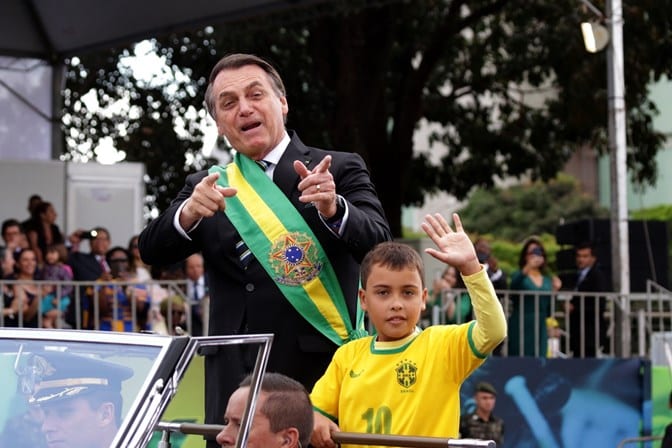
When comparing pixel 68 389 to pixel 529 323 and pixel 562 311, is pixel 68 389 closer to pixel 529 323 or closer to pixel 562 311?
pixel 529 323

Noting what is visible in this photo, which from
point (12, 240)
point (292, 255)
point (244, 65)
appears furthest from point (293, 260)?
point (12, 240)

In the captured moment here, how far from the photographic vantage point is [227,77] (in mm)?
4465

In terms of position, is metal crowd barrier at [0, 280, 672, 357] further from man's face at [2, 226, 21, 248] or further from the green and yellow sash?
the green and yellow sash

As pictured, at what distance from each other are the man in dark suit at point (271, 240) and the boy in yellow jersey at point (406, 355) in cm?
11

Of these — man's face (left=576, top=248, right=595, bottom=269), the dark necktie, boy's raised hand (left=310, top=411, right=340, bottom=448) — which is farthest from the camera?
man's face (left=576, top=248, right=595, bottom=269)

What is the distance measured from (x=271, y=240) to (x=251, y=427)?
37.7 inches

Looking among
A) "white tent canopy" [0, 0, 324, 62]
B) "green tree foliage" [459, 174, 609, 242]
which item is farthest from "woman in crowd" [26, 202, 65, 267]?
"green tree foliage" [459, 174, 609, 242]

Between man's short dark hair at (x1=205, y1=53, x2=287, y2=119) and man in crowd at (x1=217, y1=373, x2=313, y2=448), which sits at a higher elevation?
man's short dark hair at (x1=205, y1=53, x2=287, y2=119)

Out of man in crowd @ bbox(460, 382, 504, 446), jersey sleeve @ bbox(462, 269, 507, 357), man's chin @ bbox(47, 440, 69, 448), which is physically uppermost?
jersey sleeve @ bbox(462, 269, 507, 357)

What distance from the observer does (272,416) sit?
3.62 meters

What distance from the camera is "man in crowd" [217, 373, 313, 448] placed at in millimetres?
3492

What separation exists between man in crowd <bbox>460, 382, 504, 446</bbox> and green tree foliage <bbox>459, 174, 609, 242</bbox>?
33.5 m

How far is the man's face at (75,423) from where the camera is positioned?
3.17 m

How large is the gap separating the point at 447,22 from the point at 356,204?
17.2 m
